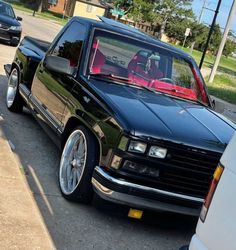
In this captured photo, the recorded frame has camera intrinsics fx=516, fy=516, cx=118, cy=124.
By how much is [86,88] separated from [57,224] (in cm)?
149

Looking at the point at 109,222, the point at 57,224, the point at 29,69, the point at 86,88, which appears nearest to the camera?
the point at 57,224

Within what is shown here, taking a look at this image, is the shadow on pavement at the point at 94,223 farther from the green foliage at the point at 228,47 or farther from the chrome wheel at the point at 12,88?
the green foliage at the point at 228,47

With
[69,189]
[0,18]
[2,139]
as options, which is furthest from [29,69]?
[0,18]

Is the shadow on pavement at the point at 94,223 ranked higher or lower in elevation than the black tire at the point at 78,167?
lower

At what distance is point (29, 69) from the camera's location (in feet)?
25.1

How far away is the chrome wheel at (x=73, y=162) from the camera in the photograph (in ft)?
16.6

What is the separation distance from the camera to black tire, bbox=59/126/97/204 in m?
4.80

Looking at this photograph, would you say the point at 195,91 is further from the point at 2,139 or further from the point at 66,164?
the point at 2,139

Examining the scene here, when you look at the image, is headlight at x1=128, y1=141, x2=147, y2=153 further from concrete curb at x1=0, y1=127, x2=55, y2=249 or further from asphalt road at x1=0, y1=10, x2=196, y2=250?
concrete curb at x1=0, y1=127, x2=55, y2=249

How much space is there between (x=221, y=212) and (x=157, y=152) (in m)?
1.69

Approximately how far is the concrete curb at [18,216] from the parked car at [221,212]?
149 centimetres

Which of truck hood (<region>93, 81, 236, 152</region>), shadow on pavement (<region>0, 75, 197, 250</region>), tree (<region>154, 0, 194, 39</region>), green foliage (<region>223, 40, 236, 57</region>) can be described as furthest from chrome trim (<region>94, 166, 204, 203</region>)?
green foliage (<region>223, 40, 236, 57</region>)

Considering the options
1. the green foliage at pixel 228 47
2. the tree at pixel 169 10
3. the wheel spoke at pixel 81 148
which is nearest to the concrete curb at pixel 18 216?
the wheel spoke at pixel 81 148

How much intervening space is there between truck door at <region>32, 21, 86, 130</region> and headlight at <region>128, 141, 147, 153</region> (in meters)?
1.51
